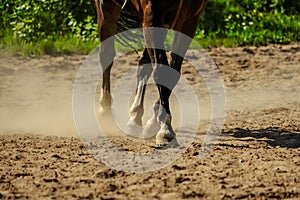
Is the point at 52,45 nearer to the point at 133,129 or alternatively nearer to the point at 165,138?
the point at 133,129

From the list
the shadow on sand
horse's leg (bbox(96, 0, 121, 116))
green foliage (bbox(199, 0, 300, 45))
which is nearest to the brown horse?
horse's leg (bbox(96, 0, 121, 116))

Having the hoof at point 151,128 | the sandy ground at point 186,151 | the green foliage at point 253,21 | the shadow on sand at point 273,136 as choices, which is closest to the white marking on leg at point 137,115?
the hoof at point 151,128

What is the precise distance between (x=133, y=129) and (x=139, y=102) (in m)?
0.42

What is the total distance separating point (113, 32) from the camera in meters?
7.98

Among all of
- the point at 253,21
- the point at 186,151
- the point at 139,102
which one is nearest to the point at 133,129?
the point at 139,102

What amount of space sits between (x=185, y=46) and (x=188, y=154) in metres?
1.28

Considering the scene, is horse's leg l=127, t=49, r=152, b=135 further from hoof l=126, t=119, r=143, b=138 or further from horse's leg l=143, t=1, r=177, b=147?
horse's leg l=143, t=1, r=177, b=147

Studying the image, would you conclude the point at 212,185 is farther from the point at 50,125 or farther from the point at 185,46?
the point at 50,125

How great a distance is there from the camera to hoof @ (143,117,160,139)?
6.52 meters

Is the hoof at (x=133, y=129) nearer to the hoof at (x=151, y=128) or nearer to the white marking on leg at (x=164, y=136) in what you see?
the hoof at (x=151, y=128)

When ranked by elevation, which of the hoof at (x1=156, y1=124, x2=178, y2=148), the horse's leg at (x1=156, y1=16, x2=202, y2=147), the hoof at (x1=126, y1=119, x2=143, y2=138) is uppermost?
the horse's leg at (x1=156, y1=16, x2=202, y2=147)

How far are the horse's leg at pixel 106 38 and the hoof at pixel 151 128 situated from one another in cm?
128

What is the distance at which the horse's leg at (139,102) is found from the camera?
6894 mm

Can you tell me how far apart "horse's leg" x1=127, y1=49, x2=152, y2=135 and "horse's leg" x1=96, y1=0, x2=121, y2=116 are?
1.80 feet
